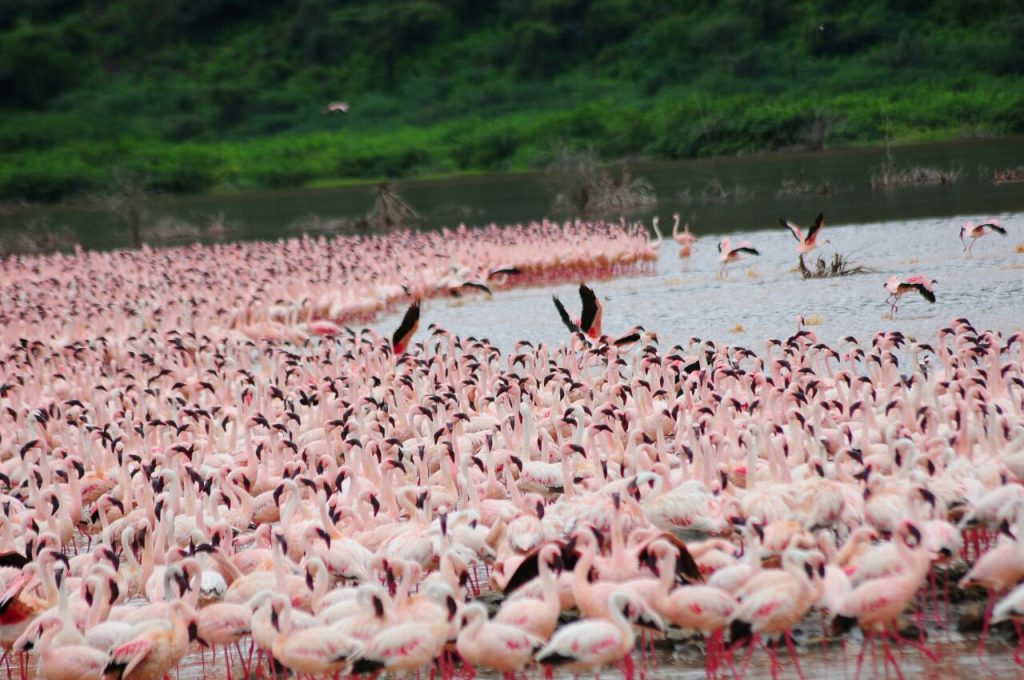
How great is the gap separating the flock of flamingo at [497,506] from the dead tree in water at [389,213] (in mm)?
21289

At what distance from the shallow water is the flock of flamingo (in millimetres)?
1038

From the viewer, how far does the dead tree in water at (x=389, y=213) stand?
3572cm

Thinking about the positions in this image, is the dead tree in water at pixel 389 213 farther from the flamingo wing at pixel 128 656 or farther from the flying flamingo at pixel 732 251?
the flamingo wing at pixel 128 656

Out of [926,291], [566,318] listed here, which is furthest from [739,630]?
[926,291]

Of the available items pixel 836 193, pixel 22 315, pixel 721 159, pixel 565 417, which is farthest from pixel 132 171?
pixel 565 417

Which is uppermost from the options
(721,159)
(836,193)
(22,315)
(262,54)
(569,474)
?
(262,54)

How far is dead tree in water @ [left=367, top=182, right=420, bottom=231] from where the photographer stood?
3572 cm

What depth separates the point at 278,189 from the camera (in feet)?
194

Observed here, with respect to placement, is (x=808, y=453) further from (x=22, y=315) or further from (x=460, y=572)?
(x=22, y=315)

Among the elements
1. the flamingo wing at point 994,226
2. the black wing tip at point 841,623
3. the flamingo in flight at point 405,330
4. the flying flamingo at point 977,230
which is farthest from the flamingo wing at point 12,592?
the flying flamingo at point 977,230

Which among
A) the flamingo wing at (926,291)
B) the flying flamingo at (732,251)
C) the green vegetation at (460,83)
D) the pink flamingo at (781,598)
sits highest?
the green vegetation at (460,83)

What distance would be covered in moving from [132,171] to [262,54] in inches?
748

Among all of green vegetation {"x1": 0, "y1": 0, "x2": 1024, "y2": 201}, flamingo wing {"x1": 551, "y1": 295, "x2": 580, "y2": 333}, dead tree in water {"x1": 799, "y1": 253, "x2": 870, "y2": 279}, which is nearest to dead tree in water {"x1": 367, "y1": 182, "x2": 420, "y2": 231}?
dead tree in water {"x1": 799, "y1": 253, "x2": 870, "y2": 279}

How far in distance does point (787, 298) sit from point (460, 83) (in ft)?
176
